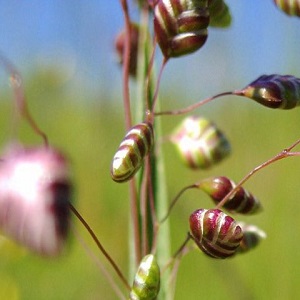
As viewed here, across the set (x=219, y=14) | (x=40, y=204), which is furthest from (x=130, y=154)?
(x=219, y=14)

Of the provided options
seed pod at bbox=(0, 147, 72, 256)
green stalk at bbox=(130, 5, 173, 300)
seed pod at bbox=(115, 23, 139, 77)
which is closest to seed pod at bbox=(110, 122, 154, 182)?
seed pod at bbox=(0, 147, 72, 256)

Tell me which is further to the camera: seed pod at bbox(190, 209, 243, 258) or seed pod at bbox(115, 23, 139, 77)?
seed pod at bbox(115, 23, 139, 77)

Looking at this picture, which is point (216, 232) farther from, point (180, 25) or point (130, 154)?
point (180, 25)

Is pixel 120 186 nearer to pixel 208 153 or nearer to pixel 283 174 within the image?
pixel 283 174

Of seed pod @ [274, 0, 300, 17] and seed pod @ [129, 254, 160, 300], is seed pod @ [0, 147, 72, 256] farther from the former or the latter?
seed pod @ [274, 0, 300, 17]

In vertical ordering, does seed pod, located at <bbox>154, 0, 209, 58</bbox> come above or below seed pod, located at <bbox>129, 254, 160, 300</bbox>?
above

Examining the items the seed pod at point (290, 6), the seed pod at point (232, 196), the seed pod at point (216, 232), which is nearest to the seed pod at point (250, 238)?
the seed pod at point (232, 196)

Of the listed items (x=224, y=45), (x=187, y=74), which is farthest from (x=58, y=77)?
(x=224, y=45)
